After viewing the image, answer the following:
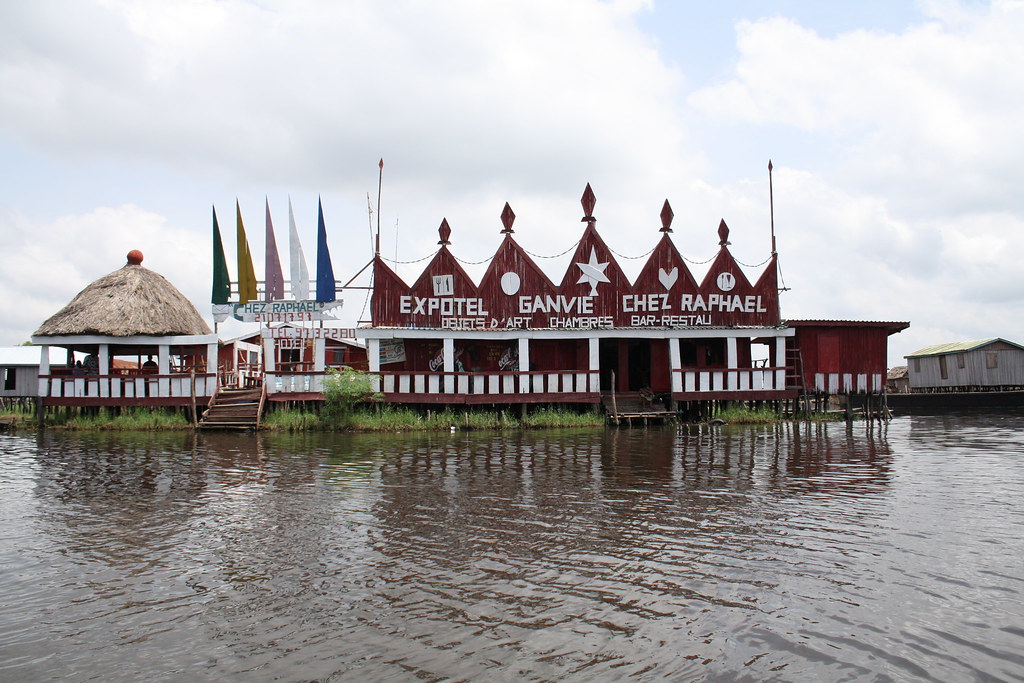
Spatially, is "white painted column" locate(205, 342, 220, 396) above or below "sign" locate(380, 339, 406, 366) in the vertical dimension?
below

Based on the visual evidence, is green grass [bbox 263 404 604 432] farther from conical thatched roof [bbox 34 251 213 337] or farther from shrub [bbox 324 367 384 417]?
conical thatched roof [bbox 34 251 213 337]

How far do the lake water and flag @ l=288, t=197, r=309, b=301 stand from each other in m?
13.8

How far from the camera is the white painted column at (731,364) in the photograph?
88.8 feet

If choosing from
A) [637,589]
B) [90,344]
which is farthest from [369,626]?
[90,344]

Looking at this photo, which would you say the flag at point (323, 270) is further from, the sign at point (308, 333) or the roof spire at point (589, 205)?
the roof spire at point (589, 205)

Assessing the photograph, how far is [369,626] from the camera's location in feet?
19.2

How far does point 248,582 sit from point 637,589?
12.9ft

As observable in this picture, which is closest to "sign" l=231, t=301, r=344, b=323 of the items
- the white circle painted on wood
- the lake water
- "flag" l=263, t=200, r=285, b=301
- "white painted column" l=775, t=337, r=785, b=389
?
"flag" l=263, t=200, r=285, b=301

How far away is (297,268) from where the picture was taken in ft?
89.1

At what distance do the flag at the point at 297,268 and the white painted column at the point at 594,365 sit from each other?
11483mm

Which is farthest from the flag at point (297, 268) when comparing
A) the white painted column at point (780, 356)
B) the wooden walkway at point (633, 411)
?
the white painted column at point (780, 356)

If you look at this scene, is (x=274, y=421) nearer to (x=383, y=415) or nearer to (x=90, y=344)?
(x=383, y=415)

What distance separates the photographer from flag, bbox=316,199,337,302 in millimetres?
27359

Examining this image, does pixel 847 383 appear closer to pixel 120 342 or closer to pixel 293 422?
pixel 293 422
